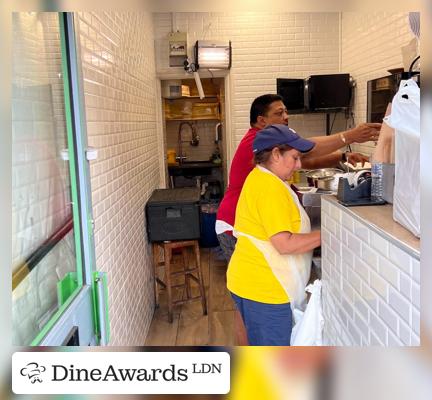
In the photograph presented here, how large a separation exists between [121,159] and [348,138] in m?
1.44

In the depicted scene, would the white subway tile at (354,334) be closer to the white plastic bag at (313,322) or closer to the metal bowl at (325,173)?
the white plastic bag at (313,322)

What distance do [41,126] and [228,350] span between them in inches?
44.3

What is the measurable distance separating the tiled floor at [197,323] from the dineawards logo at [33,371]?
2628mm

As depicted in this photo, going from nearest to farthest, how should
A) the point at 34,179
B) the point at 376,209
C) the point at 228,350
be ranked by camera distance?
1. the point at 228,350
2. the point at 376,209
3. the point at 34,179

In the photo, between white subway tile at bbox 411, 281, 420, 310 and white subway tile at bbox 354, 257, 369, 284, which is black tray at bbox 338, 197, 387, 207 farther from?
white subway tile at bbox 411, 281, 420, 310

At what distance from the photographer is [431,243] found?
89 centimetres

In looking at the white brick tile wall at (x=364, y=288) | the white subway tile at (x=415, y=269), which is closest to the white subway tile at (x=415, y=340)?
the white brick tile wall at (x=364, y=288)

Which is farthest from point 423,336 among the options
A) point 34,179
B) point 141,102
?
point 141,102

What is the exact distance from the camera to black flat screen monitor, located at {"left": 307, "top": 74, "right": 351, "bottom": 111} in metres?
4.88

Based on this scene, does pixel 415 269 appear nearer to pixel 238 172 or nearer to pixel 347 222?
pixel 347 222

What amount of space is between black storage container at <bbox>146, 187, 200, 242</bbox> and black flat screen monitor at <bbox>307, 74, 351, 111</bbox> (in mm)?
1840

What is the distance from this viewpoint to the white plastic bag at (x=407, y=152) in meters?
1.01

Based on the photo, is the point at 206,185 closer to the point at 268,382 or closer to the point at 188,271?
the point at 188,271

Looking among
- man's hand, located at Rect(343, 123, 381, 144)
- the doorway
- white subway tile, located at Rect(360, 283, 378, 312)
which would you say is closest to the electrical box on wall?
man's hand, located at Rect(343, 123, 381, 144)
